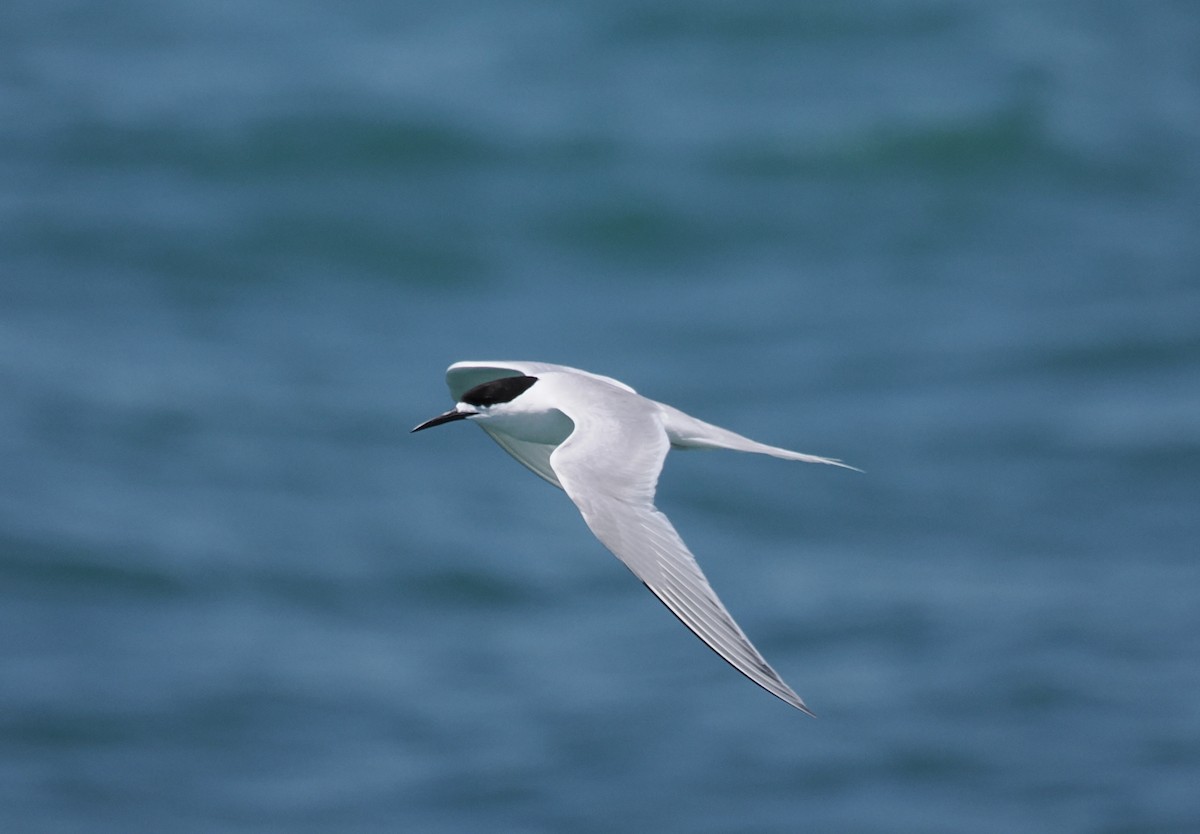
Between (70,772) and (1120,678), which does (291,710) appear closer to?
(70,772)

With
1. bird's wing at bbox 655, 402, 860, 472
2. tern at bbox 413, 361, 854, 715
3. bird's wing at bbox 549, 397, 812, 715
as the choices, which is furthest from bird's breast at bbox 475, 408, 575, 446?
bird's wing at bbox 655, 402, 860, 472

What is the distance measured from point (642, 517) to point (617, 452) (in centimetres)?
55

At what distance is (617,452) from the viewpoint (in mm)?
6305

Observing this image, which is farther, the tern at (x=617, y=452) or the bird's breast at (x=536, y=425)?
the bird's breast at (x=536, y=425)

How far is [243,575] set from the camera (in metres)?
22.9

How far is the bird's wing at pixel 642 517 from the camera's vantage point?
5016 mm

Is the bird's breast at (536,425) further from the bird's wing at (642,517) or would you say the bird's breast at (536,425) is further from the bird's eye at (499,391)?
the bird's wing at (642,517)

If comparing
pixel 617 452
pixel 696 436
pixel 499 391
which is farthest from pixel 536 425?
pixel 617 452

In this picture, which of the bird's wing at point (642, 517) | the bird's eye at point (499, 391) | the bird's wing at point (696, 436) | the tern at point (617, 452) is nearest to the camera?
the bird's wing at point (642, 517)

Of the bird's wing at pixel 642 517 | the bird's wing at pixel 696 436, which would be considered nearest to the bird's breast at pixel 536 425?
the bird's wing at pixel 642 517

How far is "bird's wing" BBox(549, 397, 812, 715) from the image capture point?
16.5 feet

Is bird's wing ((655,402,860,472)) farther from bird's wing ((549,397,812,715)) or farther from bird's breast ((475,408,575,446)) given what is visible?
bird's breast ((475,408,575,446))

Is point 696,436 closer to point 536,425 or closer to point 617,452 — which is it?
point 617,452

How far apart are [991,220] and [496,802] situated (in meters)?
16.0
